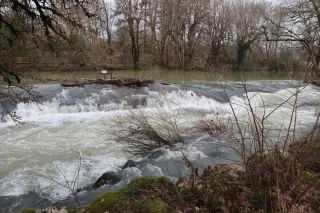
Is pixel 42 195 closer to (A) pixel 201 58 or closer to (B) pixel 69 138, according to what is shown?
(B) pixel 69 138

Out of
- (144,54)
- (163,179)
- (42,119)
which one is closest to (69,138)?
(42,119)

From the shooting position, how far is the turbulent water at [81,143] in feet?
17.0

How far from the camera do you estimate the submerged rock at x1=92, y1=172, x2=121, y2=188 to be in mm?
5036

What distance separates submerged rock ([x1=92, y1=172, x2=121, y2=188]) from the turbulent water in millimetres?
154

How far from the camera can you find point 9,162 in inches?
241

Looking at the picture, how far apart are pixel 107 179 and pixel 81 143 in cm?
258

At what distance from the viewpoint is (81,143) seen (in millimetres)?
7352

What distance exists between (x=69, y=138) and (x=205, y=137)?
14.4ft

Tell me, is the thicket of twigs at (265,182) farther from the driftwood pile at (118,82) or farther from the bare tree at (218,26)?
the bare tree at (218,26)

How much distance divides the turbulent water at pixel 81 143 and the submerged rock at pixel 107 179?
0.15 metres

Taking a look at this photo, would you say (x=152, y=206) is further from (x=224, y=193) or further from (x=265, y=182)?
(x=265, y=182)

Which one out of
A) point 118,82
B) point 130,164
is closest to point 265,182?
point 130,164

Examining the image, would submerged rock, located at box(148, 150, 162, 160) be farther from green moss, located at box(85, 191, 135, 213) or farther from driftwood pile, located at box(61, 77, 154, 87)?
driftwood pile, located at box(61, 77, 154, 87)

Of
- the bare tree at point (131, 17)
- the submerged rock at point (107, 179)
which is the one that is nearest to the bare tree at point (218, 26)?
the bare tree at point (131, 17)
